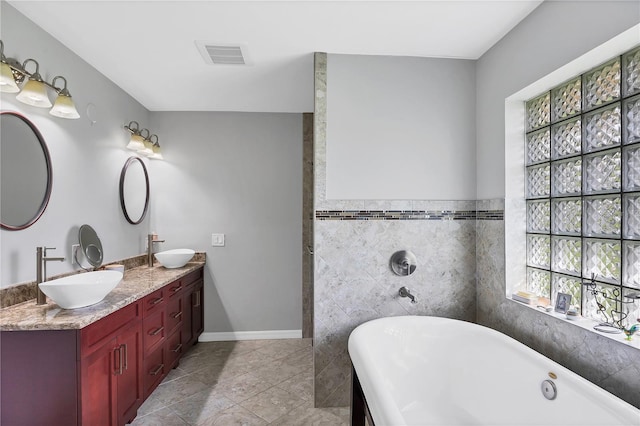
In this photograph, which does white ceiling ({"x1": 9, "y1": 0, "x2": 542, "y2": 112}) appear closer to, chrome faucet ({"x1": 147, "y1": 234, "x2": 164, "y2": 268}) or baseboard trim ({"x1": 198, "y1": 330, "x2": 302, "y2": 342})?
chrome faucet ({"x1": 147, "y1": 234, "x2": 164, "y2": 268})

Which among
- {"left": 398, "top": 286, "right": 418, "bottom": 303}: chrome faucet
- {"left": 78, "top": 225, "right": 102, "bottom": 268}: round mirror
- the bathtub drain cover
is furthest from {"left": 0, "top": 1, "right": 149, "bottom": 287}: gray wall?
the bathtub drain cover

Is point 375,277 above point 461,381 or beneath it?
above

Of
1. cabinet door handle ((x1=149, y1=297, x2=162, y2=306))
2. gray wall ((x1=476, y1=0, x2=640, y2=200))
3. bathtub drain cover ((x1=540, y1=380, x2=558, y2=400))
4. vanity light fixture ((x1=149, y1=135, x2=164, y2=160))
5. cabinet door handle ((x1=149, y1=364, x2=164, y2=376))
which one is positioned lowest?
cabinet door handle ((x1=149, y1=364, x2=164, y2=376))

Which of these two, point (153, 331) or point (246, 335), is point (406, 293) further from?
point (246, 335)

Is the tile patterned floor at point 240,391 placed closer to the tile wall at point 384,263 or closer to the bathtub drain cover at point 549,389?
the tile wall at point 384,263

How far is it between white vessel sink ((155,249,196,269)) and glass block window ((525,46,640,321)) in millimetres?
2775

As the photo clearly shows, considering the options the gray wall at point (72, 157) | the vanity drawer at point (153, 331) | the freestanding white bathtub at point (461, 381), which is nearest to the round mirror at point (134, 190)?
the gray wall at point (72, 157)

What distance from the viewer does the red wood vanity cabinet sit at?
149cm

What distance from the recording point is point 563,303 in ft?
5.45

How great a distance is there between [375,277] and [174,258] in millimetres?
1857

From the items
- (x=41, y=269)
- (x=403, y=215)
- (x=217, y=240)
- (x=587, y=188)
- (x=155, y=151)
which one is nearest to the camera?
(x=587, y=188)

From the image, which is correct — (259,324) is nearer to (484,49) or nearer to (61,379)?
(61,379)

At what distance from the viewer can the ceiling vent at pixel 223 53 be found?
2.09 m

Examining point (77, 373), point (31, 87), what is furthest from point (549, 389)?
point (31, 87)
